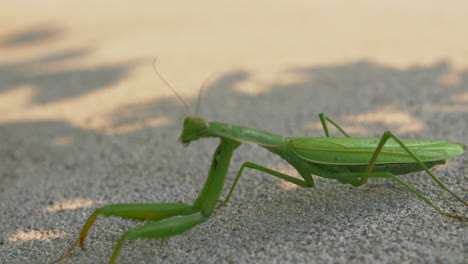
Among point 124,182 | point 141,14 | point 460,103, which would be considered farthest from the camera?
point 141,14

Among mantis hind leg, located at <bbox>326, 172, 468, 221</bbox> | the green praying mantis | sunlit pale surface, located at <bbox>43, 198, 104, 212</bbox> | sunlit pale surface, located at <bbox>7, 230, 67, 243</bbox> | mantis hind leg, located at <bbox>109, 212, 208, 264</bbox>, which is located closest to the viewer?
mantis hind leg, located at <bbox>109, 212, 208, 264</bbox>

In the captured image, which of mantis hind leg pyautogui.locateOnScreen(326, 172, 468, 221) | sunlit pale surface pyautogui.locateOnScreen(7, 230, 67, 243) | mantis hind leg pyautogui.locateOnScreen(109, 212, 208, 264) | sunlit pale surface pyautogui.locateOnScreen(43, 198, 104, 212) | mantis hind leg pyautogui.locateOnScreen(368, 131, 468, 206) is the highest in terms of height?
mantis hind leg pyautogui.locateOnScreen(368, 131, 468, 206)

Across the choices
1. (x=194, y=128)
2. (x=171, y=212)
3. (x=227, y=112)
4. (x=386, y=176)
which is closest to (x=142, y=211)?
(x=171, y=212)

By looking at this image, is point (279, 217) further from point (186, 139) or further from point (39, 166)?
point (39, 166)

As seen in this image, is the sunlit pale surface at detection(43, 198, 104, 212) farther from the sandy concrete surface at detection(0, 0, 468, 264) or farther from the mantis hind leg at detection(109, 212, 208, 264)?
the mantis hind leg at detection(109, 212, 208, 264)

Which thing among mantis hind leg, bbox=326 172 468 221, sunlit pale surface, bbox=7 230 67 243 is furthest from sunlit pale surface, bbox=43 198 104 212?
mantis hind leg, bbox=326 172 468 221

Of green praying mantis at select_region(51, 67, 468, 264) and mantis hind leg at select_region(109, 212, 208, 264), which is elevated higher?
green praying mantis at select_region(51, 67, 468, 264)

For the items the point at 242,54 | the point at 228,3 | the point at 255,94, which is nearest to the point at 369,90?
the point at 255,94
